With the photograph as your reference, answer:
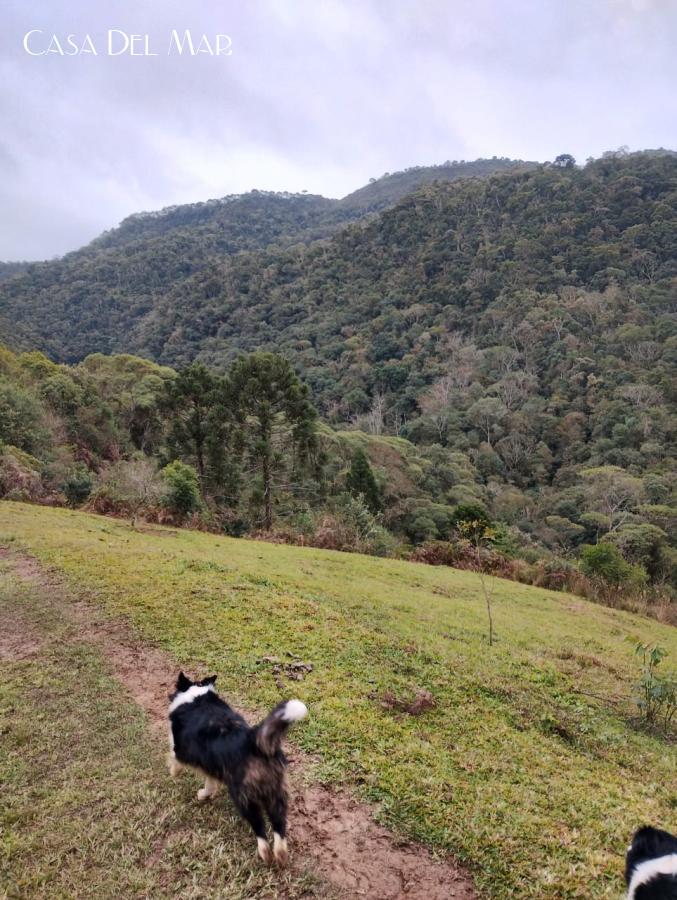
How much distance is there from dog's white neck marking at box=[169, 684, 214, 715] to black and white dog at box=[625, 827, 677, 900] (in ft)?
9.15

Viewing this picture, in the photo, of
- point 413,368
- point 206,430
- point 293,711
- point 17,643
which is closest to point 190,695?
point 293,711

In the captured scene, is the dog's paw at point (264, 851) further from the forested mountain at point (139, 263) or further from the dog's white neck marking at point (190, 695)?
the forested mountain at point (139, 263)

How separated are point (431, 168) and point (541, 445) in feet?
535

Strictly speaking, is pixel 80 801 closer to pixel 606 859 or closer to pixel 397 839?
pixel 397 839

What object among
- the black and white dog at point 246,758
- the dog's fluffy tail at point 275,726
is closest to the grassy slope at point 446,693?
the black and white dog at point 246,758

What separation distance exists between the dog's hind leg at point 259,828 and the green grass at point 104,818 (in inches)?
3.6

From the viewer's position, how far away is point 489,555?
16984mm

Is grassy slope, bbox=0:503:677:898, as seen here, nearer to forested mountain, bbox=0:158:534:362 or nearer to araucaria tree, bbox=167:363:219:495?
araucaria tree, bbox=167:363:219:495

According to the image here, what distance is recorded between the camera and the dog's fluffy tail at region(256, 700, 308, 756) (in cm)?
270

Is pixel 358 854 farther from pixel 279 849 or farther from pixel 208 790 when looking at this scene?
pixel 208 790

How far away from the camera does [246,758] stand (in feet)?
9.57

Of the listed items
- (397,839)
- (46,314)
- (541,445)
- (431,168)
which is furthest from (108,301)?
(431,168)

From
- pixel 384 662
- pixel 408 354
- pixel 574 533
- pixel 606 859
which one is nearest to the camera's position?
pixel 606 859

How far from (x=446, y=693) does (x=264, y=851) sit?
301 cm
